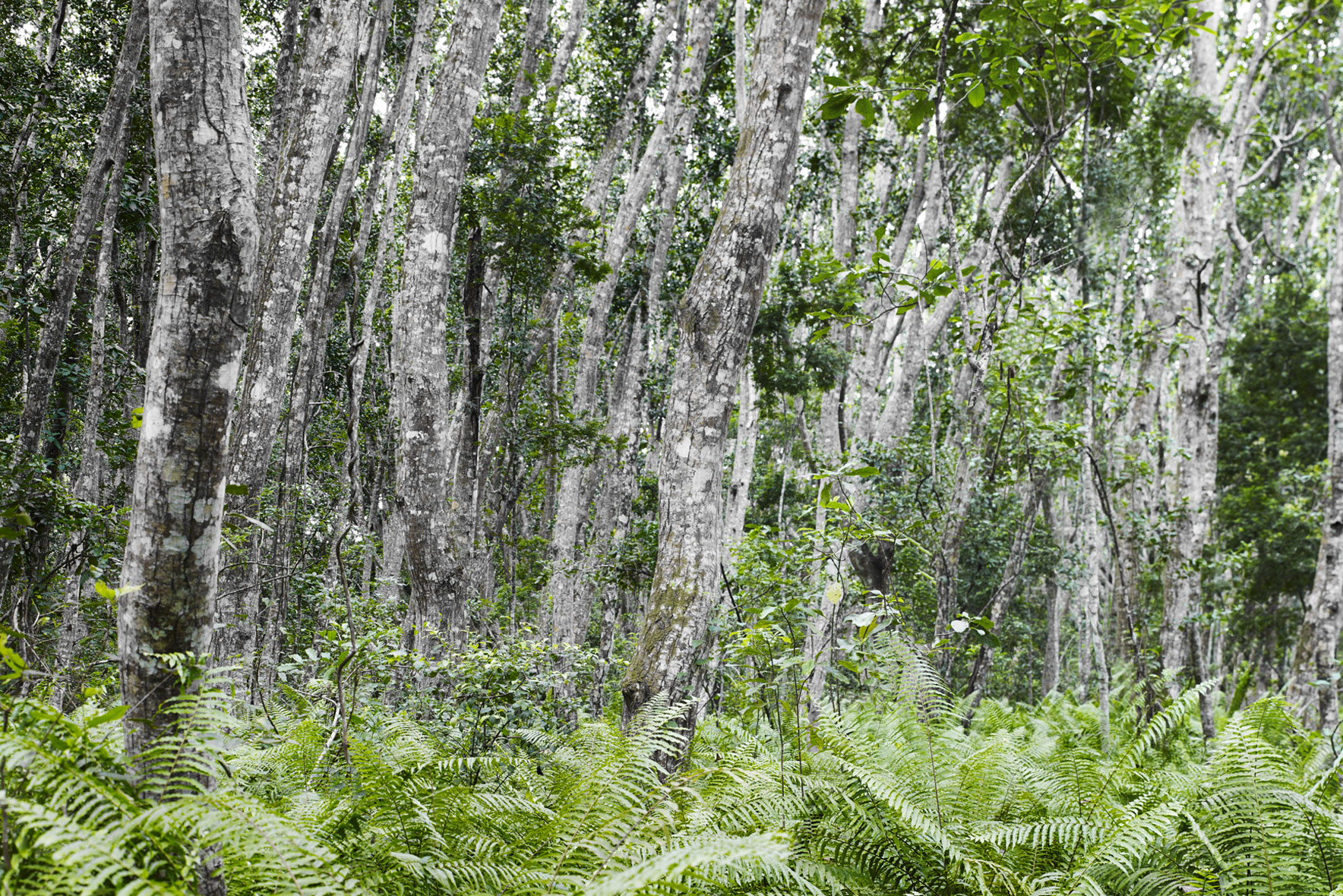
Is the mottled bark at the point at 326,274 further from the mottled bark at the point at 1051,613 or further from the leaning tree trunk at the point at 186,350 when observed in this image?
the mottled bark at the point at 1051,613

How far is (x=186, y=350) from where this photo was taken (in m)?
2.12

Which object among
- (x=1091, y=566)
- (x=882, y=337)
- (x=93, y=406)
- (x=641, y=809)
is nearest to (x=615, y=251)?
(x=882, y=337)

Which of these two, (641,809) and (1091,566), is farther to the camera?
(1091,566)

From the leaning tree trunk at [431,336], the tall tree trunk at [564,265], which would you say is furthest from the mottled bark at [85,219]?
the tall tree trunk at [564,265]

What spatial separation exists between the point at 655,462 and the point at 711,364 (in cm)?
1308

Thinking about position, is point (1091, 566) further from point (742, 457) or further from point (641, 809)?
point (641, 809)

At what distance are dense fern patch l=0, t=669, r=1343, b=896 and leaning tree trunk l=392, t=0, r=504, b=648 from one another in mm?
1320

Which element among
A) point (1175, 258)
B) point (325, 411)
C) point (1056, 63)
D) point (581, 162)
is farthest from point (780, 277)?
point (325, 411)

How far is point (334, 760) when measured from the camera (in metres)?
4.16

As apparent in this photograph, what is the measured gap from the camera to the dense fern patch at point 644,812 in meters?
2.14

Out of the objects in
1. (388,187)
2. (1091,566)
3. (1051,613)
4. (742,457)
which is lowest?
(1051,613)

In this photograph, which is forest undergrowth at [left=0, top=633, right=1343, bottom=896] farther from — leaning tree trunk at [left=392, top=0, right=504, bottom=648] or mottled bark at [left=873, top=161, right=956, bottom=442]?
mottled bark at [left=873, top=161, right=956, bottom=442]

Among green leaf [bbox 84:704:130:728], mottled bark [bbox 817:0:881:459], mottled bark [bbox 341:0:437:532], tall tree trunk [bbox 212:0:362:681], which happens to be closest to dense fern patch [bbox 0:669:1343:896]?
green leaf [bbox 84:704:130:728]

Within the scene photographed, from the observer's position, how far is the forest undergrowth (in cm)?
214
